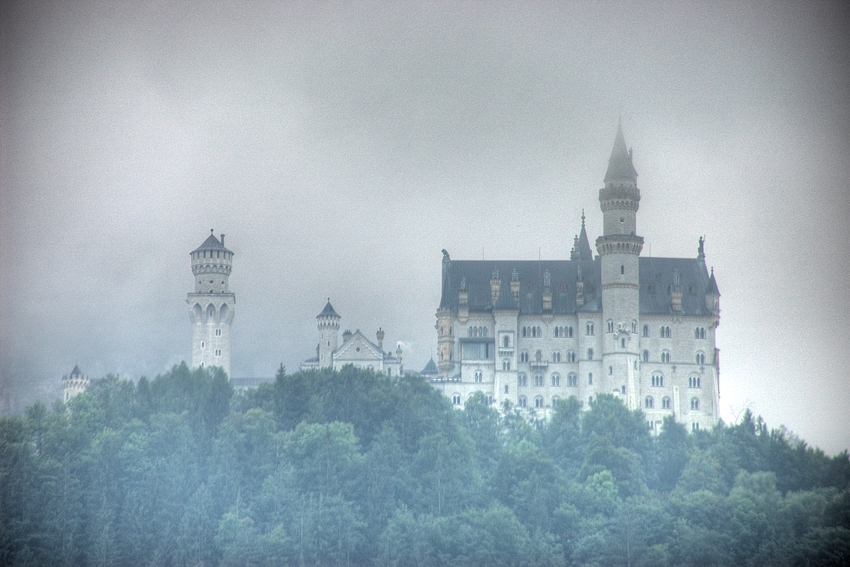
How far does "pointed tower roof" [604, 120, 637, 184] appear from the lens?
4289 inches

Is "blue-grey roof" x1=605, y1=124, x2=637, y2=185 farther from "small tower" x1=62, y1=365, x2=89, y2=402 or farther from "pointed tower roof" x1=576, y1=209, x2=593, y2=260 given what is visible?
"small tower" x1=62, y1=365, x2=89, y2=402

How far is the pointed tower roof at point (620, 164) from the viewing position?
109 metres

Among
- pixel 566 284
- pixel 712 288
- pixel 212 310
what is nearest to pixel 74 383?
→ pixel 212 310

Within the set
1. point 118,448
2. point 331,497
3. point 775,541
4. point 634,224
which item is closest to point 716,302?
point 634,224

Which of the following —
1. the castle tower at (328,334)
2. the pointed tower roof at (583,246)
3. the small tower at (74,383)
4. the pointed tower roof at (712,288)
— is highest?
the pointed tower roof at (583,246)

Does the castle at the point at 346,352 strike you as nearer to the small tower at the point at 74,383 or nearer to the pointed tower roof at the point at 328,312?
the pointed tower roof at the point at 328,312

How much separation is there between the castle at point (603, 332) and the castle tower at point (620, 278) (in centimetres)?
6

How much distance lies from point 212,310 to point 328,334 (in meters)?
7.50

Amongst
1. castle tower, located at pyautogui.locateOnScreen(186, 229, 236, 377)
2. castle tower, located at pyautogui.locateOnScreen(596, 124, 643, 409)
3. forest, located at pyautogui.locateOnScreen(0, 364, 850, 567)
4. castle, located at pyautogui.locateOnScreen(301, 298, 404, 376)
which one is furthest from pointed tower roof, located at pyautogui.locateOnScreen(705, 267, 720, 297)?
castle tower, located at pyautogui.locateOnScreen(186, 229, 236, 377)

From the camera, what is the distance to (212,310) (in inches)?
4257

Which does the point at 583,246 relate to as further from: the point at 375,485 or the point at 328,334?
the point at 375,485

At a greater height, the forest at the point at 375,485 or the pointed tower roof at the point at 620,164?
the pointed tower roof at the point at 620,164

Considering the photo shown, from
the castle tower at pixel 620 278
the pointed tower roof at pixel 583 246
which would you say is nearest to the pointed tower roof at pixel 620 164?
the castle tower at pixel 620 278

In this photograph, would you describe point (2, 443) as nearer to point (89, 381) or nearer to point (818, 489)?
point (89, 381)
